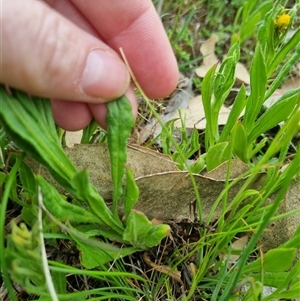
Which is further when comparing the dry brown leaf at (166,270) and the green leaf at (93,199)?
the dry brown leaf at (166,270)

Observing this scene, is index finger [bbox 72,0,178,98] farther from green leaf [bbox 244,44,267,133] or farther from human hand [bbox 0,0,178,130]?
green leaf [bbox 244,44,267,133]

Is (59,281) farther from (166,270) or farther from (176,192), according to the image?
(176,192)

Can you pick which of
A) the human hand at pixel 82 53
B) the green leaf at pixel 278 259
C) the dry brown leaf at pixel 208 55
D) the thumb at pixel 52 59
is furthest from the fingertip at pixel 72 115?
the dry brown leaf at pixel 208 55

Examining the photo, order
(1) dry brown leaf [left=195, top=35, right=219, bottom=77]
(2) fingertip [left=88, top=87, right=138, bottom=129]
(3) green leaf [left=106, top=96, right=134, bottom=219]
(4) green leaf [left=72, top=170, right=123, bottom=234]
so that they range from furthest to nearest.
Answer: (1) dry brown leaf [left=195, top=35, right=219, bottom=77]
(2) fingertip [left=88, top=87, right=138, bottom=129]
(3) green leaf [left=106, top=96, right=134, bottom=219]
(4) green leaf [left=72, top=170, right=123, bottom=234]

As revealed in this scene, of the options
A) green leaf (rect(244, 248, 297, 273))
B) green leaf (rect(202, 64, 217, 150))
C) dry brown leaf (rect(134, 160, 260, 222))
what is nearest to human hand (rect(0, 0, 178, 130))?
green leaf (rect(202, 64, 217, 150))

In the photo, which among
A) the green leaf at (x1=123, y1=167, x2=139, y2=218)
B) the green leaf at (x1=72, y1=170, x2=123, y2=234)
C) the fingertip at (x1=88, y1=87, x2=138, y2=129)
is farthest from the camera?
the fingertip at (x1=88, y1=87, x2=138, y2=129)

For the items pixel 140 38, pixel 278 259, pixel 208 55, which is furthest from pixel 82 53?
pixel 208 55

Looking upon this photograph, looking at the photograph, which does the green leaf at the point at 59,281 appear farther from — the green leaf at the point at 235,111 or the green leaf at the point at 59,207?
the green leaf at the point at 235,111

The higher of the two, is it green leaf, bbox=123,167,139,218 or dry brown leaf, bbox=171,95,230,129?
green leaf, bbox=123,167,139,218
